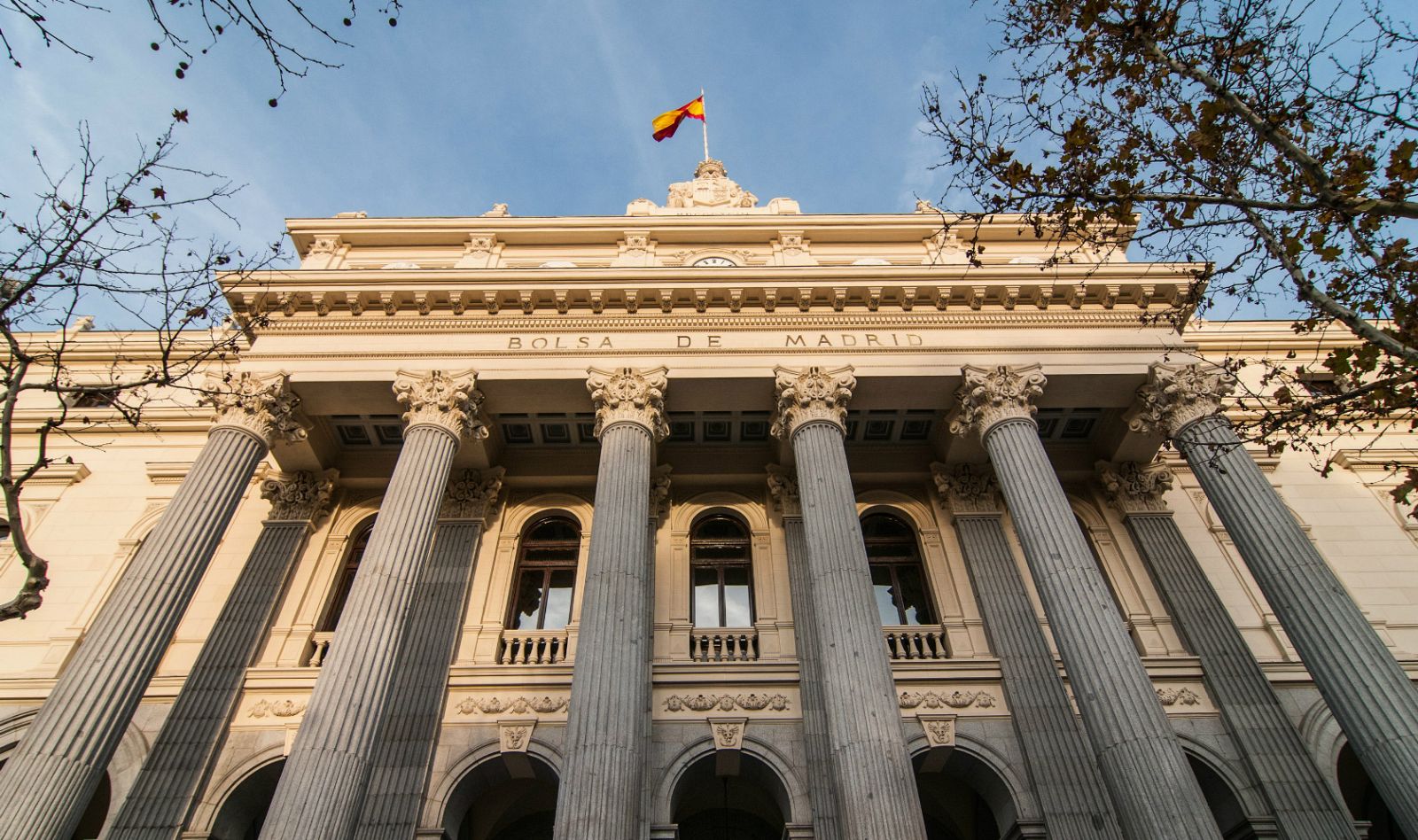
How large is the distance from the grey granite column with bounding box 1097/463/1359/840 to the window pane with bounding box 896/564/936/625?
14.0 feet

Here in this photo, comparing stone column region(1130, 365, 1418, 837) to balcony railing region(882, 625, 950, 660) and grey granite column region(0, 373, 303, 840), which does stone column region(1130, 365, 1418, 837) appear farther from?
grey granite column region(0, 373, 303, 840)

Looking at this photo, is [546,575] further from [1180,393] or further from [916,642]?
[1180,393]

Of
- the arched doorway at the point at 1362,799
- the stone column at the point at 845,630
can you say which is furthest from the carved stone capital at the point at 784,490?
the arched doorway at the point at 1362,799

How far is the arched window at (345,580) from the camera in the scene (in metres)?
15.7

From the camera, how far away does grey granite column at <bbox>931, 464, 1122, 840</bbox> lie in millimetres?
12578

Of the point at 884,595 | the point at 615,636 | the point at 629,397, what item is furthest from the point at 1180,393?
the point at 615,636

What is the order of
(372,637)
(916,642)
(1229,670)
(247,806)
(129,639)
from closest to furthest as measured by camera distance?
(129,639), (372,637), (247,806), (1229,670), (916,642)

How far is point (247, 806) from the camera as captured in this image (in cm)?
1356

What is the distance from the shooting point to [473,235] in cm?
1931

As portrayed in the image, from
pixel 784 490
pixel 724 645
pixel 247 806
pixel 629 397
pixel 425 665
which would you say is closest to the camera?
pixel 247 806

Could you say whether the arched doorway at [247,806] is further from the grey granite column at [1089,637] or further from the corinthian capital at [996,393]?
the corinthian capital at [996,393]

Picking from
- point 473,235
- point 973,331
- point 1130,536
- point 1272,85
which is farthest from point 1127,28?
point 473,235

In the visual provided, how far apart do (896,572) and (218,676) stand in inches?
475

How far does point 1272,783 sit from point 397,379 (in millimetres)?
15554
